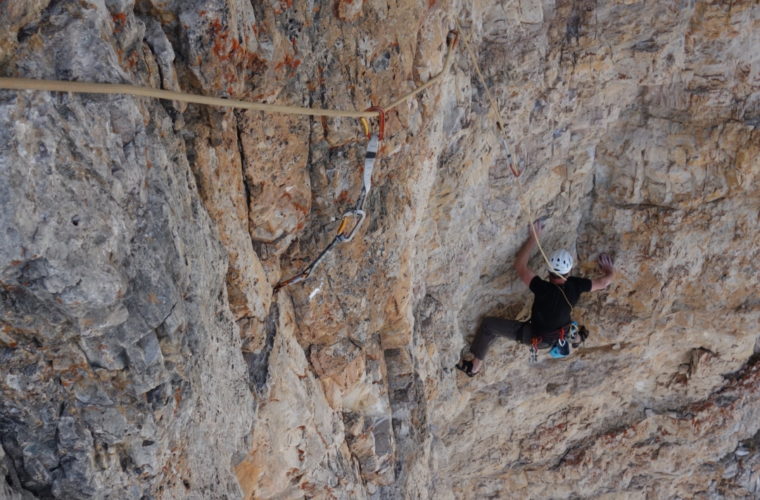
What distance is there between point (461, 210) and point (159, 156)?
314 cm

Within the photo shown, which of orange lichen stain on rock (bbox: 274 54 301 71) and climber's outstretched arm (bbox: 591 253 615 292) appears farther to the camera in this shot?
climber's outstretched arm (bbox: 591 253 615 292)

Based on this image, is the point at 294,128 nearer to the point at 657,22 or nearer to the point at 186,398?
the point at 186,398

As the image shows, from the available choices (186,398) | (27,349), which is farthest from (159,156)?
(186,398)

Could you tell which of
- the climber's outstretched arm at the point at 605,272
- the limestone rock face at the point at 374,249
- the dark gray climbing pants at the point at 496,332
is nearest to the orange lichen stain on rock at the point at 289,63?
the limestone rock face at the point at 374,249

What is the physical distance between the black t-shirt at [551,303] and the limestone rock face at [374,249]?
49 cm

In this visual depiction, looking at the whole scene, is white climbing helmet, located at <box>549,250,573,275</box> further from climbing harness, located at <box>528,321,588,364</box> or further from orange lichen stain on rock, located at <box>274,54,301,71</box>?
orange lichen stain on rock, located at <box>274,54,301,71</box>

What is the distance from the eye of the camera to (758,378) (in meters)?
7.30

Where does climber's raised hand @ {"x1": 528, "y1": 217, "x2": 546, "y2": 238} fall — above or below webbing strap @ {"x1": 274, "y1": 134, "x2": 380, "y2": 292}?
below

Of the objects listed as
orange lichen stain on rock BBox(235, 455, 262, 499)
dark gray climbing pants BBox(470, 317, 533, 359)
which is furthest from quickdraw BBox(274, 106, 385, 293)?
dark gray climbing pants BBox(470, 317, 533, 359)

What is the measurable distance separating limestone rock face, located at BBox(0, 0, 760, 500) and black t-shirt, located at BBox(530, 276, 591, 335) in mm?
491

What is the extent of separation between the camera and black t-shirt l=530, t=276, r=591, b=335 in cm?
535

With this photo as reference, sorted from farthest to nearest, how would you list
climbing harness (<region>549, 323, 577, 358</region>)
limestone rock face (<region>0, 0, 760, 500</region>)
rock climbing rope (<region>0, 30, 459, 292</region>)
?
climbing harness (<region>549, 323, 577, 358</region>) < limestone rock face (<region>0, 0, 760, 500</region>) < rock climbing rope (<region>0, 30, 459, 292</region>)

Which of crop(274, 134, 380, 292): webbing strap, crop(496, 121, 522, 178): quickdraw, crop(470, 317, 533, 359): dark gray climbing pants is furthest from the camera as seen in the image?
crop(470, 317, 533, 359): dark gray climbing pants

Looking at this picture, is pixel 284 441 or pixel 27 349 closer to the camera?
pixel 27 349
